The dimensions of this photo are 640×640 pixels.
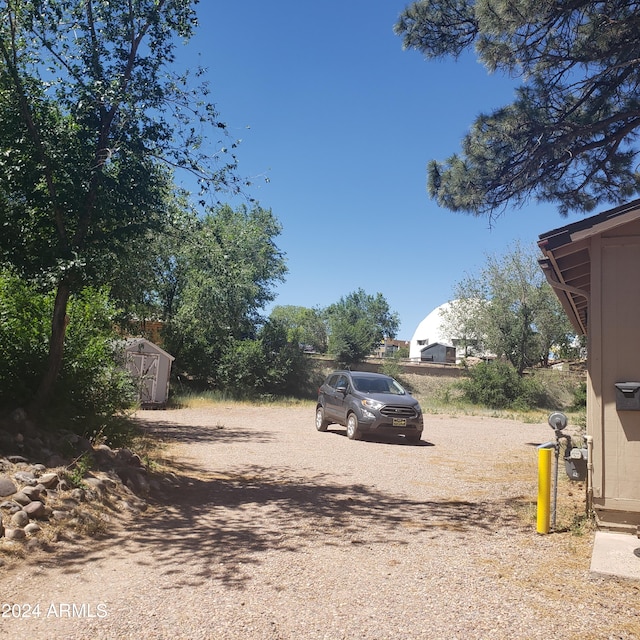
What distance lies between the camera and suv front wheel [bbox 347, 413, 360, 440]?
1465 centimetres

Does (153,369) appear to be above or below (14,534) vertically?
above

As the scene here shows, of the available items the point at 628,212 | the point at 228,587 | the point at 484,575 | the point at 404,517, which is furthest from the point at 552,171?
the point at 228,587

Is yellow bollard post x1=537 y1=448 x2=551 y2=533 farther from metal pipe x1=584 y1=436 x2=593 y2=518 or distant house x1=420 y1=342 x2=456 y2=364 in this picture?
distant house x1=420 y1=342 x2=456 y2=364

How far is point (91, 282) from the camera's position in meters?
8.13

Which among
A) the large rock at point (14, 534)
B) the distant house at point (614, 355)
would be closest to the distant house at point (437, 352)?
the distant house at point (614, 355)

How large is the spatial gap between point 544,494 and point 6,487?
18.7 feet

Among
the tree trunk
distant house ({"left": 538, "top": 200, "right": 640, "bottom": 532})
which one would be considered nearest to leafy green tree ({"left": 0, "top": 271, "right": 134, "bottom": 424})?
the tree trunk

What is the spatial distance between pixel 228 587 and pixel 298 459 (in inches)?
282

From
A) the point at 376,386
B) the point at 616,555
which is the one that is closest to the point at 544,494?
the point at 616,555

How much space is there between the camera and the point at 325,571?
500 centimetres

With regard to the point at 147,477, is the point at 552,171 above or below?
above

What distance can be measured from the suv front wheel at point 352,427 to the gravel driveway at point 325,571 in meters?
4.89

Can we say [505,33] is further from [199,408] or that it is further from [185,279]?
[185,279]

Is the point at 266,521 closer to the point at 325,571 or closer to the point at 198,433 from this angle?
the point at 325,571
